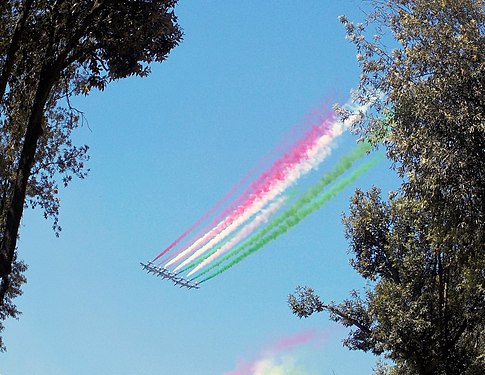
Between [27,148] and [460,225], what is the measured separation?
11731 millimetres

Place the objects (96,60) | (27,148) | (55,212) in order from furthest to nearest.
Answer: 1. (55,212)
2. (96,60)
3. (27,148)

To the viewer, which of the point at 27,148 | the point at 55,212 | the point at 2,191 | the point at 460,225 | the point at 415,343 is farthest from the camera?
the point at 415,343

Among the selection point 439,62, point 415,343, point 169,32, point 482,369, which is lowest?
point 482,369

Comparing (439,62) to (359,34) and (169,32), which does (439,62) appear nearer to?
(359,34)

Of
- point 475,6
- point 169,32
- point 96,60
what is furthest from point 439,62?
point 96,60

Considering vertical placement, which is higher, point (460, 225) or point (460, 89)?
point (460, 89)

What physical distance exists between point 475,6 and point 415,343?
58.2 ft

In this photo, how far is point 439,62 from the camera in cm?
1716

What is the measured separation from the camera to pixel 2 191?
19.9m

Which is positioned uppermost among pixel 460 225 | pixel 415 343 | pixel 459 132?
pixel 459 132

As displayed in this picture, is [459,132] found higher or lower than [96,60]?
lower

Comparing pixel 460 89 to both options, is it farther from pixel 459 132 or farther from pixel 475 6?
A: pixel 475 6

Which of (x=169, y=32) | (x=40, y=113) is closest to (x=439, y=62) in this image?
(x=169, y=32)

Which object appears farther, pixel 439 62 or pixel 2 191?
pixel 2 191
